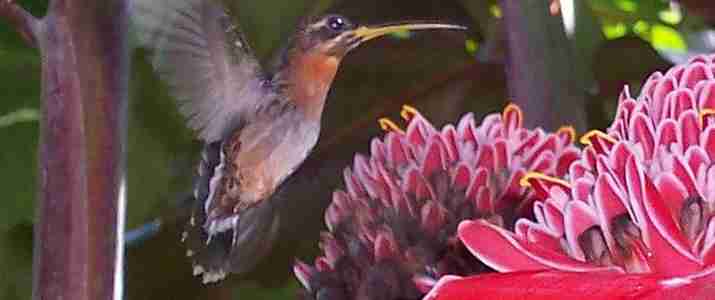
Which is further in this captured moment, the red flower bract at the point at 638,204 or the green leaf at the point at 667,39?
the green leaf at the point at 667,39

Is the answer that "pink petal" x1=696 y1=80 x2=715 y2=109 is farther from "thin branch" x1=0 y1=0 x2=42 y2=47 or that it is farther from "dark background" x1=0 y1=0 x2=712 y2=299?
"thin branch" x1=0 y1=0 x2=42 y2=47

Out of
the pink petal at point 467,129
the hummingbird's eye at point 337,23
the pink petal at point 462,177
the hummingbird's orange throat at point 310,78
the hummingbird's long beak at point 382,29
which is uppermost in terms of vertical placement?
the hummingbird's eye at point 337,23

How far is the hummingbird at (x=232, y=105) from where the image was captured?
0.98 feet

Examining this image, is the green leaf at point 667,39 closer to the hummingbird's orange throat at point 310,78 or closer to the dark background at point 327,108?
the dark background at point 327,108

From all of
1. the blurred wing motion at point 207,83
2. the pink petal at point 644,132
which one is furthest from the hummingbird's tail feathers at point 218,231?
the pink petal at point 644,132

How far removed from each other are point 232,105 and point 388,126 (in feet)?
0.15

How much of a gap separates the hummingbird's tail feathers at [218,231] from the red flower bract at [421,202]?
0.05ft

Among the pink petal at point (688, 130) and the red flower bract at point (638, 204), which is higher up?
the pink petal at point (688, 130)

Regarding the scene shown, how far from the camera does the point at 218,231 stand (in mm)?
302

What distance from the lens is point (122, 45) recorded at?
0.99 feet

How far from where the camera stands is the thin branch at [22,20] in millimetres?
297

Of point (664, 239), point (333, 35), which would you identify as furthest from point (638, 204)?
point (333, 35)

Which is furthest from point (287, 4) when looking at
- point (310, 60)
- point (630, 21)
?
point (630, 21)

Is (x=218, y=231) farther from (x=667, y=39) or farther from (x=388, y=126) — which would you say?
(x=667, y=39)
